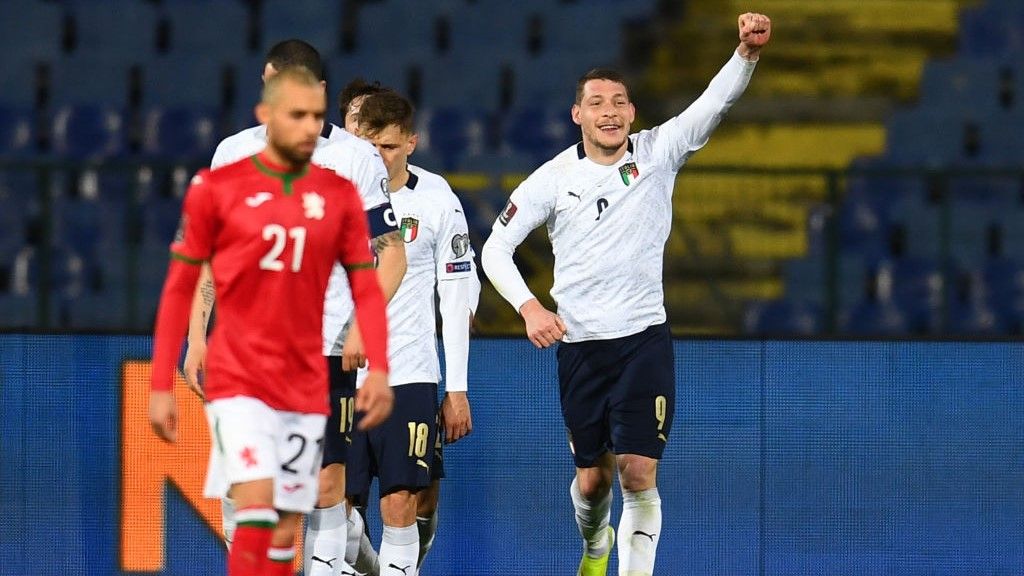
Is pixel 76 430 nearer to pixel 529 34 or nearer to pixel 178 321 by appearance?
pixel 178 321

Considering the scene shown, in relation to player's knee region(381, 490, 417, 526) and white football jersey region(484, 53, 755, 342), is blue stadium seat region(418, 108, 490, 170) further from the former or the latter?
player's knee region(381, 490, 417, 526)

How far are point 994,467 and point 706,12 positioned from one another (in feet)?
22.0

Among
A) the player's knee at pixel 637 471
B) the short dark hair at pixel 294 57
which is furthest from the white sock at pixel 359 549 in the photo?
the short dark hair at pixel 294 57

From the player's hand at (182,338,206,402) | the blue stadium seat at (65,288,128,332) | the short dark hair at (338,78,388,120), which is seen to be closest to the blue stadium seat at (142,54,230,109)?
the blue stadium seat at (65,288,128,332)

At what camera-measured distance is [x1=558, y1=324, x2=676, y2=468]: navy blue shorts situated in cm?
705

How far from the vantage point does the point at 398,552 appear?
682 centimetres

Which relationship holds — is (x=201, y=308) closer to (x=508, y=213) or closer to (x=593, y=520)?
(x=508, y=213)

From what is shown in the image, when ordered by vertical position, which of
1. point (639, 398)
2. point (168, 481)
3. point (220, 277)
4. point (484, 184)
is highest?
point (484, 184)

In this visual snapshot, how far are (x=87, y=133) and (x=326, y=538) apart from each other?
21.6ft

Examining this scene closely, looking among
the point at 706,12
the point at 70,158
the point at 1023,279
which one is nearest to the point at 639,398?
the point at 1023,279

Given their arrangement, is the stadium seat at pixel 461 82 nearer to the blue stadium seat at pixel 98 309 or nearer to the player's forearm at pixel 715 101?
the blue stadium seat at pixel 98 309

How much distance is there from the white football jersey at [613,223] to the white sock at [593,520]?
30.3 inches

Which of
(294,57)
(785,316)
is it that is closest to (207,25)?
(785,316)

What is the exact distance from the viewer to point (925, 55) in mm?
14023
